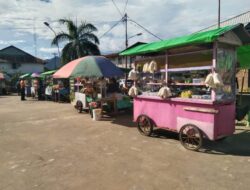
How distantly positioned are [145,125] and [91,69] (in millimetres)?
3614

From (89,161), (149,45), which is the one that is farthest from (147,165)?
(149,45)

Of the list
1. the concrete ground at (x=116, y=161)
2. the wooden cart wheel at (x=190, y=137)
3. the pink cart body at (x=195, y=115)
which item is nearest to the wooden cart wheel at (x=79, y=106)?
the concrete ground at (x=116, y=161)

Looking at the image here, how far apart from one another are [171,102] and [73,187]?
11.9 feet

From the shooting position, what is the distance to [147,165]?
561 centimetres

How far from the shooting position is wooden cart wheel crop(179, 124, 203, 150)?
6.43 metres

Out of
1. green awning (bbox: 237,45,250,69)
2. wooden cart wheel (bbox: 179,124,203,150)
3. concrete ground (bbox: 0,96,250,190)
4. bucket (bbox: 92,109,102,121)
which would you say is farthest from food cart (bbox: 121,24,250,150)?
bucket (bbox: 92,109,102,121)

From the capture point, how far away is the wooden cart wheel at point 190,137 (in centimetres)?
643

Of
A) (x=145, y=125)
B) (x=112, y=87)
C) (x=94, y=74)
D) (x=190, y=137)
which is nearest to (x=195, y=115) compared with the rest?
(x=190, y=137)

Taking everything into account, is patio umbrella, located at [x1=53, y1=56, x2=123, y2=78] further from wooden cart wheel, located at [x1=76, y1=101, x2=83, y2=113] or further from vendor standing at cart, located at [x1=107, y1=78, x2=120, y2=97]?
wooden cart wheel, located at [x1=76, y1=101, x2=83, y2=113]

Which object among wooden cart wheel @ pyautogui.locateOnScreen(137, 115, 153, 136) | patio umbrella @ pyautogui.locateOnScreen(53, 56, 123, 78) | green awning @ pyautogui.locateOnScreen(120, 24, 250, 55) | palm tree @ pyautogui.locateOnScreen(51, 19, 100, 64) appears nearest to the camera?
green awning @ pyautogui.locateOnScreen(120, 24, 250, 55)

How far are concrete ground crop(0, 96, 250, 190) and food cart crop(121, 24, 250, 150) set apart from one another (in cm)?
55

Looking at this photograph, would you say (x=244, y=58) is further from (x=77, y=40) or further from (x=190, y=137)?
(x=77, y=40)

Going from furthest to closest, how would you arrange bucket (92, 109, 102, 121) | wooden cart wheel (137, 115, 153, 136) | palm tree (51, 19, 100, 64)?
palm tree (51, 19, 100, 64)
bucket (92, 109, 102, 121)
wooden cart wheel (137, 115, 153, 136)

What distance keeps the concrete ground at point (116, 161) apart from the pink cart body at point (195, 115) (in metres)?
0.52
